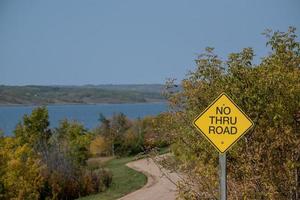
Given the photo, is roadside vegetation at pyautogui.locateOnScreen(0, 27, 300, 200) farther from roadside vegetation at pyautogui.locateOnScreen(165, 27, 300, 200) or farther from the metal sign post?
the metal sign post

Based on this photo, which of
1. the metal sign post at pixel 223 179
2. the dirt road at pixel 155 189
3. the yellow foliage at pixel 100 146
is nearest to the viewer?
the metal sign post at pixel 223 179

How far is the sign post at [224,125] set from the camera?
8031 millimetres

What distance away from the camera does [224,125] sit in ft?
26.5

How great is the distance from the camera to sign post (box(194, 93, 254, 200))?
8.03 meters

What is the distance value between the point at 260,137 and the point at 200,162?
3.73ft

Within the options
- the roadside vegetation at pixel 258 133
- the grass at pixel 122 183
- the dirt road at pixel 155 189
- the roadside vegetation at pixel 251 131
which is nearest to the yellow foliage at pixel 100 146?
the grass at pixel 122 183

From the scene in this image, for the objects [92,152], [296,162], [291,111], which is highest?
[291,111]

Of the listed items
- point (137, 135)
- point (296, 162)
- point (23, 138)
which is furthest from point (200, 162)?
point (137, 135)

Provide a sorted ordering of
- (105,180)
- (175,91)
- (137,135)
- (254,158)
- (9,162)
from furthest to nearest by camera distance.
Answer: (137,135)
(105,180)
(9,162)
(175,91)
(254,158)

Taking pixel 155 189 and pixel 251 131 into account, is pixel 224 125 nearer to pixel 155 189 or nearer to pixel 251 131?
pixel 251 131

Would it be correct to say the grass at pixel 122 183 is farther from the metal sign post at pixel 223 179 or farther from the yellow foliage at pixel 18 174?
the metal sign post at pixel 223 179

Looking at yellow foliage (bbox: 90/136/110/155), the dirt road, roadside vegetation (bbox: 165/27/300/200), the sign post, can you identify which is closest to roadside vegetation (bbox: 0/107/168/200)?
the dirt road

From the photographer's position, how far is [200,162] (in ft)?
36.0

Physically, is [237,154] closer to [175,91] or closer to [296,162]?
[296,162]
